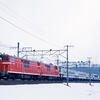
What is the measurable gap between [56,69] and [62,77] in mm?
6392

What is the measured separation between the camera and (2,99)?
17312 millimetres

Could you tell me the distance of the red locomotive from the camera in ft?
83.7

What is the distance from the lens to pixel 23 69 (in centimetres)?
3045

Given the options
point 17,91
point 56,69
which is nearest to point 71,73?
point 56,69

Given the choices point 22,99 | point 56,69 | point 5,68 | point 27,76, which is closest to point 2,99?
point 22,99

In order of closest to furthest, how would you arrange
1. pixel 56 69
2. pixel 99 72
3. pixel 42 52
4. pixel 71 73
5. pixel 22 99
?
pixel 22 99 → pixel 42 52 → pixel 56 69 → pixel 71 73 → pixel 99 72

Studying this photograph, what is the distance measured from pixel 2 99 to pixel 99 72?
134172 millimetres

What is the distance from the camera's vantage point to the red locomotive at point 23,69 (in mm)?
25516

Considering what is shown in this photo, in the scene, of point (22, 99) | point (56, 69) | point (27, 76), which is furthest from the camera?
point (56, 69)

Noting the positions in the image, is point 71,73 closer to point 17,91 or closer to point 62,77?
point 62,77

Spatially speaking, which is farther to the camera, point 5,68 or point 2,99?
point 5,68

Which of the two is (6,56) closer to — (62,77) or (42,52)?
(42,52)

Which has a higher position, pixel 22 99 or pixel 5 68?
pixel 5 68

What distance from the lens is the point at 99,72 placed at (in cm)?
14412
